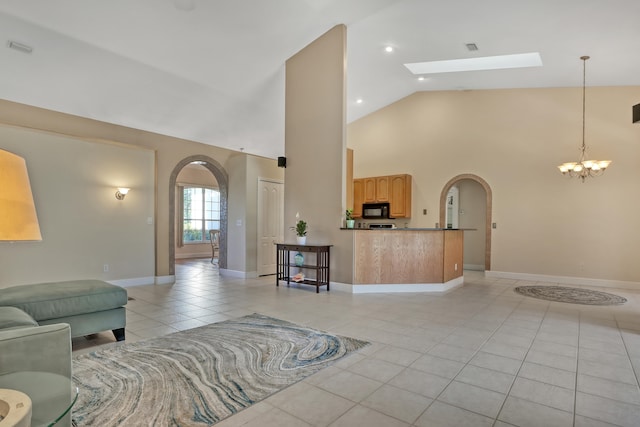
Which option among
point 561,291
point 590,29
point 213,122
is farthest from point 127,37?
point 561,291

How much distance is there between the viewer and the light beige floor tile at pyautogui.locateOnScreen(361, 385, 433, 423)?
2000 mm

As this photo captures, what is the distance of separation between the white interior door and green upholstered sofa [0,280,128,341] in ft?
13.5

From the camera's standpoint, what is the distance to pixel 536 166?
6953 mm

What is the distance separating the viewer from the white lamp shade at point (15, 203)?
1.09 meters

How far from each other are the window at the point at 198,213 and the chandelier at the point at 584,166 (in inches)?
383

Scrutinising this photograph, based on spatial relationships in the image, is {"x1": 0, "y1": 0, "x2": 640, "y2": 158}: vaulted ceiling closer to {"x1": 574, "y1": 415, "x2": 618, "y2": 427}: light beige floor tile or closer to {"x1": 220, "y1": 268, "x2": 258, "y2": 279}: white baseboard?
{"x1": 220, "y1": 268, "x2": 258, "y2": 279}: white baseboard

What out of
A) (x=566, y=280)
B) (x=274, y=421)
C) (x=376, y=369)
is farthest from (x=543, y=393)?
(x=566, y=280)

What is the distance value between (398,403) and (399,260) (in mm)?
3626

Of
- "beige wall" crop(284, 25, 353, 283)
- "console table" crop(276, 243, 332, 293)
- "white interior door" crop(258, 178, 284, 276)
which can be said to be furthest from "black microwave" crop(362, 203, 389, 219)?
"console table" crop(276, 243, 332, 293)

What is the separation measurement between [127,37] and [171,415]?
4.42m

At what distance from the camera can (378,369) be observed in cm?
262

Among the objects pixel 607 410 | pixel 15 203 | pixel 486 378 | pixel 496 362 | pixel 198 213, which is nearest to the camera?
pixel 15 203

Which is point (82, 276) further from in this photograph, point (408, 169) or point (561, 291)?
point (561, 291)

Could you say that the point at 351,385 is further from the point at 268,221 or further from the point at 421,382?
the point at 268,221
